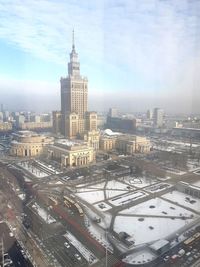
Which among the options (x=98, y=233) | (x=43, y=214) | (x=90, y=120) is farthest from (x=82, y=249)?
(x=90, y=120)

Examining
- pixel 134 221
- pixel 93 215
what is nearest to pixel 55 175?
pixel 93 215

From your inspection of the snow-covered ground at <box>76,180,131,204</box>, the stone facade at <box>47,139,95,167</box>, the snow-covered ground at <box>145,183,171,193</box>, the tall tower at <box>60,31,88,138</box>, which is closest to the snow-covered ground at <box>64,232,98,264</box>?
the snow-covered ground at <box>76,180,131,204</box>

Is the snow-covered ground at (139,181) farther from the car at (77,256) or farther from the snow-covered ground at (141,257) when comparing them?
the car at (77,256)

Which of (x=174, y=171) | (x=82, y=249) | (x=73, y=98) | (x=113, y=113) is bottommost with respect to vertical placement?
(x=82, y=249)

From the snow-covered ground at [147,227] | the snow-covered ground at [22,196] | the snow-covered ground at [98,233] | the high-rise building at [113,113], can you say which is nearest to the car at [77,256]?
the snow-covered ground at [98,233]

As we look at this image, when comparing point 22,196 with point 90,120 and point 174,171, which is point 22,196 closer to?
point 174,171

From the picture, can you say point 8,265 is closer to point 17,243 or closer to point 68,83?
point 17,243
